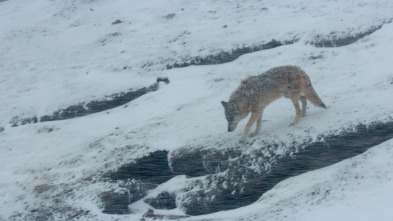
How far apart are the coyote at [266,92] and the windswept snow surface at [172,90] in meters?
0.44

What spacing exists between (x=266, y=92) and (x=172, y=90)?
4679 mm

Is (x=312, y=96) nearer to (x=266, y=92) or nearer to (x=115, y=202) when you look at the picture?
(x=266, y=92)

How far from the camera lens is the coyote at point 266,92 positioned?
30.8 ft

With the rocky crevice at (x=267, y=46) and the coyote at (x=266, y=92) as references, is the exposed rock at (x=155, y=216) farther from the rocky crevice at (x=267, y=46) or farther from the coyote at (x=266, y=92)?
the rocky crevice at (x=267, y=46)

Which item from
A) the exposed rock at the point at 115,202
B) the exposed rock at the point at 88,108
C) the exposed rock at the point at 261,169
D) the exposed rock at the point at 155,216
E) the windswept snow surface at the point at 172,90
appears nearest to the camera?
the windswept snow surface at the point at 172,90

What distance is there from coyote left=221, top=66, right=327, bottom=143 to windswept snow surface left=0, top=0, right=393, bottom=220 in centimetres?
44

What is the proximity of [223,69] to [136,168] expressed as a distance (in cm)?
576

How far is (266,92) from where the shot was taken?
30.8 ft

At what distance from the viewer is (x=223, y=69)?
14188 mm

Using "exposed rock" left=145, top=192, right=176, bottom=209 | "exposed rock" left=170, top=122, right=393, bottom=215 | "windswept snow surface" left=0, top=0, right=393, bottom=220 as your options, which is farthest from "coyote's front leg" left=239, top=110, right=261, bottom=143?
"exposed rock" left=145, top=192, right=176, bottom=209

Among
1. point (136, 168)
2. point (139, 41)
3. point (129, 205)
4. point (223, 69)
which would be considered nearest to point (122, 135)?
point (136, 168)

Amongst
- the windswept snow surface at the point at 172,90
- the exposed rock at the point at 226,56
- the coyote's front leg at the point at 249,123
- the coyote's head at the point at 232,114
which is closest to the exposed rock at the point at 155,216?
the windswept snow surface at the point at 172,90

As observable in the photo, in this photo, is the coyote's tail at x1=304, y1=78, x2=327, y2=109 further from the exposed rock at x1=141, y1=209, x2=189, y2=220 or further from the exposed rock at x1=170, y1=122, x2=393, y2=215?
the exposed rock at x1=141, y1=209, x2=189, y2=220

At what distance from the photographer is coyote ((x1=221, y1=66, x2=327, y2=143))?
30.8 feet
